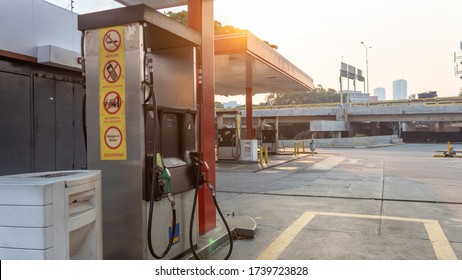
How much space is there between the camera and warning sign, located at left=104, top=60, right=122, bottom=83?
381cm

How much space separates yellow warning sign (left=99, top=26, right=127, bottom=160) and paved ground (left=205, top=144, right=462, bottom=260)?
191 cm

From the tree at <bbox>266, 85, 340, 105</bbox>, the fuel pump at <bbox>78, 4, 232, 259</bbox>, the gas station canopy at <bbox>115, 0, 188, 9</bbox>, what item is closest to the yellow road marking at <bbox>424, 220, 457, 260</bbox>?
the fuel pump at <bbox>78, 4, 232, 259</bbox>

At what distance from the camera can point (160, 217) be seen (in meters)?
3.94

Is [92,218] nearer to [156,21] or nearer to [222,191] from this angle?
[156,21]

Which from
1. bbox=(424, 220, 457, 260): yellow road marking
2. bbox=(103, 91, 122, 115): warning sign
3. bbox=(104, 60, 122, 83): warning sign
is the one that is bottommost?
bbox=(424, 220, 457, 260): yellow road marking

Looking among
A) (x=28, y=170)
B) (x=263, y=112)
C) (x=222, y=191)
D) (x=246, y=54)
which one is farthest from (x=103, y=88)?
(x=263, y=112)

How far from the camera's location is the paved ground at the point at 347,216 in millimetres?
4949

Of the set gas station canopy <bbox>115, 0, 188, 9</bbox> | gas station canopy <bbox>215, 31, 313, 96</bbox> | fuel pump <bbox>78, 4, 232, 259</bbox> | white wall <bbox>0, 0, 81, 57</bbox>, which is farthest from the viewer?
gas station canopy <bbox>215, 31, 313, 96</bbox>

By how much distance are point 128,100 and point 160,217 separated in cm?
127

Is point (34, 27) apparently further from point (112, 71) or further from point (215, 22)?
point (215, 22)

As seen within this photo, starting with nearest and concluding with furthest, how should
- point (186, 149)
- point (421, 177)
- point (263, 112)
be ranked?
1. point (186, 149)
2. point (421, 177)
3. point (263, 112)

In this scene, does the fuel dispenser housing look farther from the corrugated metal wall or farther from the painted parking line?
the corrugated metal wall

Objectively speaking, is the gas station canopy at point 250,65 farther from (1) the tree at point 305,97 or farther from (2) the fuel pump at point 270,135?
(1) the tree at point 305,97

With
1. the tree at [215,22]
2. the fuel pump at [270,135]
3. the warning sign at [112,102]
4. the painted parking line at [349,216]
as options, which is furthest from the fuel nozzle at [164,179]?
the tree at [215,22]
